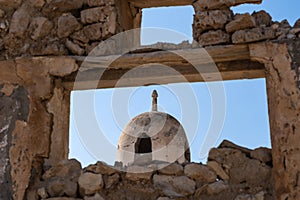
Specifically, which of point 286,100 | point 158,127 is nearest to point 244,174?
point 286,100

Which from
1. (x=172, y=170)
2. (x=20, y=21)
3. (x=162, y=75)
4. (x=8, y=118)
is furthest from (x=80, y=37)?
(x=172, y=170)

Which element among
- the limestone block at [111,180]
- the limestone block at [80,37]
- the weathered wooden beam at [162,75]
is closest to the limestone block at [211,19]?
the weathered wooden beam at [162,75]

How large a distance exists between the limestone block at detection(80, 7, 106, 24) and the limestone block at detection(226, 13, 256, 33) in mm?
1112

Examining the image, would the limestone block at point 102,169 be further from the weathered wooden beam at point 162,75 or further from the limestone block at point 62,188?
the weathered wooden beam at point 162,75

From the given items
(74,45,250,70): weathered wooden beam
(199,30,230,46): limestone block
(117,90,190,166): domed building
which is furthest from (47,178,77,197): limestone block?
(117,90,190,166): domed building

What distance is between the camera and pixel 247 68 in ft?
12.8

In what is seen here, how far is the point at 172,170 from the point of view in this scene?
363cm

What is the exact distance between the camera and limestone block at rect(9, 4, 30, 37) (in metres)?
4.29

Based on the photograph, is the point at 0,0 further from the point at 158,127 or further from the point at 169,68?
the point at 158,127

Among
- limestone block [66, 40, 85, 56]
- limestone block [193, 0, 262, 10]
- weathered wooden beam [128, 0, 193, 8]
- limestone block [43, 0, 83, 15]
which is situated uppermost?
weathered wooden beam [128, 0, 193, 8]

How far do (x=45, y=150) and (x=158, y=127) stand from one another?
487 cm

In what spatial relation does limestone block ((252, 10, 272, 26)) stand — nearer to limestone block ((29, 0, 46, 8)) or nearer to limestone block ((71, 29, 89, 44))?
limestone block ((71, 29, 89, 44))

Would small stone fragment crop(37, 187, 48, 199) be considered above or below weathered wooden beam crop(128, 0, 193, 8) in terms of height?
below

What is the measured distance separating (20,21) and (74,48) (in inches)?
24.9
